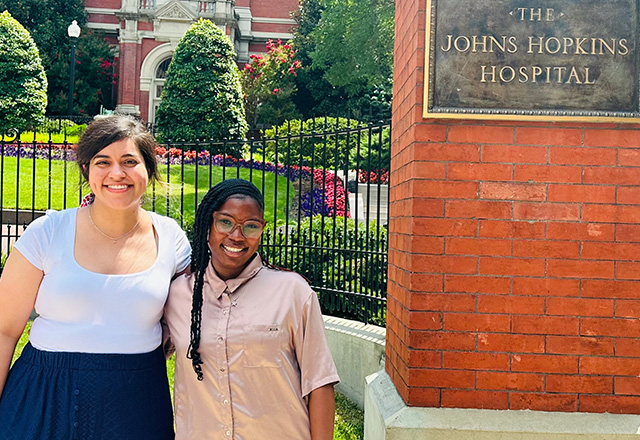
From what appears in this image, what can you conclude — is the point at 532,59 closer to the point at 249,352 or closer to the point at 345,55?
the point at 249,352

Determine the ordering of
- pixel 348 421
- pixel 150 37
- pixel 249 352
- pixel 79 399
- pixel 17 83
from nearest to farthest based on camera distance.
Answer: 1. pixel 249 352
2. pixel 79 399
3. pixel 348 421
4. pixel 17 83
5. pixel 150 37

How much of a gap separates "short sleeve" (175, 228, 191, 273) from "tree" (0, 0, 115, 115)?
2936 cm

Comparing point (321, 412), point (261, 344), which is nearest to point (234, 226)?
point (261, 344)

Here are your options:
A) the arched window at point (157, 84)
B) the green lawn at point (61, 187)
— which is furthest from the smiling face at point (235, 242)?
the arched window at point (157, 84)

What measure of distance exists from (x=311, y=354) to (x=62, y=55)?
32.4 metres

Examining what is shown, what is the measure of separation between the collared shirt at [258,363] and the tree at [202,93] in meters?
16.3

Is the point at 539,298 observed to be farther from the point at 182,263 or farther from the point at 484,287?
the point at 182,263

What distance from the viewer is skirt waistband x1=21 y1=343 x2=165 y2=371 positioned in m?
2.10

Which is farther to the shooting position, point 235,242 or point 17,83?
point 17,83

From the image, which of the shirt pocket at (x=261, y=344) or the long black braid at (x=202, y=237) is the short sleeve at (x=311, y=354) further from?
the long black braid at (x=202, y=237)

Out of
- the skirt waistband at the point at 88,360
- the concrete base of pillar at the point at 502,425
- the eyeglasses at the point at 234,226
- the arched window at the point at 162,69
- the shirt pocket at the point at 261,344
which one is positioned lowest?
the concrete base of pillar at the point at 502,425

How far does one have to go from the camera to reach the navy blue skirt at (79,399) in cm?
205

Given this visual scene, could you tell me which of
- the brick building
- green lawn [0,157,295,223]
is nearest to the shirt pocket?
green lawn [0,157,295,223]

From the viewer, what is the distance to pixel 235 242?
198 centimetres
